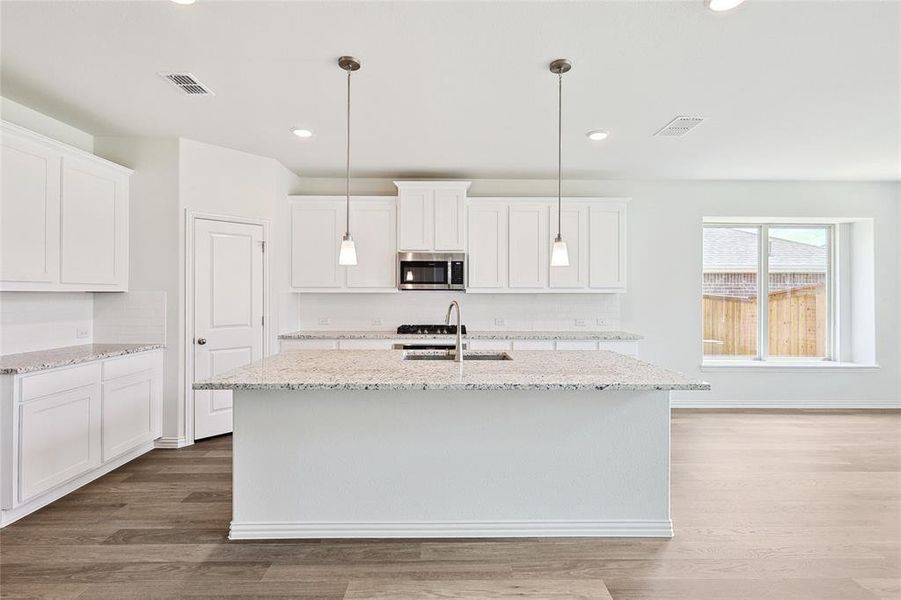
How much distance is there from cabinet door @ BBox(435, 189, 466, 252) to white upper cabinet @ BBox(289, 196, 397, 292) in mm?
456

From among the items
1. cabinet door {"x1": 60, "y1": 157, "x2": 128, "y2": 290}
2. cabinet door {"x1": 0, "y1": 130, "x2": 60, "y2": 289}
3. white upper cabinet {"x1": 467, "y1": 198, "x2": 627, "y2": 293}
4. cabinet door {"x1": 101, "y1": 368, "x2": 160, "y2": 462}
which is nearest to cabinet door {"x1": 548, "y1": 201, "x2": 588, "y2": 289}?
white upper cabinet {"x1": 467, "y1": 198, "x2": 627, "y2": 293}

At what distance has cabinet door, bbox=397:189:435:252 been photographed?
499 centimetres

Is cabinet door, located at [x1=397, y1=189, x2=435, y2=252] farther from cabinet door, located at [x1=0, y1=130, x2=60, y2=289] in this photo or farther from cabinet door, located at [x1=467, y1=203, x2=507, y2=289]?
cabinet door, located at [x1=0, y1=130, x2=60, y2=289]

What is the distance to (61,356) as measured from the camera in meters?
3.15

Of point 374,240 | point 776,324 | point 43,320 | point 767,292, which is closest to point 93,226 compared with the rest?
point 43,320

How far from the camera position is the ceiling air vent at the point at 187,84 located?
9.54 feet

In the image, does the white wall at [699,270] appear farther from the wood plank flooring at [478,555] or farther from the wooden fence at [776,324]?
the wood plank flooring at [478,555]

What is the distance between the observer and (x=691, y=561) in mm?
2311

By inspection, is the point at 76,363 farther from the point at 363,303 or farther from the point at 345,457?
the point at 363,303

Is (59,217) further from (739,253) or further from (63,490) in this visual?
(739,253)

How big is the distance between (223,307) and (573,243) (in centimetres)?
343

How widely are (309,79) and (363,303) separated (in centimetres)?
282

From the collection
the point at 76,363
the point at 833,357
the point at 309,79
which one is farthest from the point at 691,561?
the point at 833,357

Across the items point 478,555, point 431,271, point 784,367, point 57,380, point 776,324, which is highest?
point 431,271
